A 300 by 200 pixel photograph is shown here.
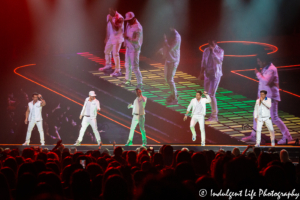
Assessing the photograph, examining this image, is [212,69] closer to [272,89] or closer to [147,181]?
[272,89]

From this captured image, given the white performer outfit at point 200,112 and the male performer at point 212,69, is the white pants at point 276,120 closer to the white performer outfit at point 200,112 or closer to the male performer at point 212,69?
the male performer at point 212,69

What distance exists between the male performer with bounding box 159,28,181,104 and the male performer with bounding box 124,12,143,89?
2.51ft

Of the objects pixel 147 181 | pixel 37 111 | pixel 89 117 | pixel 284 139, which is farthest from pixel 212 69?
pixel 147 181

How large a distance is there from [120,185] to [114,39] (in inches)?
360

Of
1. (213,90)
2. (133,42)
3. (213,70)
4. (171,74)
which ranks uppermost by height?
(133,42)

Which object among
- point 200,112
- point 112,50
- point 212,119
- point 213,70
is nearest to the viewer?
point 200,112

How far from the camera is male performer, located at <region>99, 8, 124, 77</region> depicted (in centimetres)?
1085

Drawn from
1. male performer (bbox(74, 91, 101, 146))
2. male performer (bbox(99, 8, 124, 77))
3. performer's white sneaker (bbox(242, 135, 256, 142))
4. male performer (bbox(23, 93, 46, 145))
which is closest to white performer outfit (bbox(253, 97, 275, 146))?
performer's white sneaker (bbox(242, 135, 256, 142))

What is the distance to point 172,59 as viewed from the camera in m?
10.5

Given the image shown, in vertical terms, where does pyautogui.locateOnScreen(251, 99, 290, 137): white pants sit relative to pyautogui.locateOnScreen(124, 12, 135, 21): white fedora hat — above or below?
below

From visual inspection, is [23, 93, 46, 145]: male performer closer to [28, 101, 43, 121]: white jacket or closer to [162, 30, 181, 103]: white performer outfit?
[28, 101, 43, 121]: white jacket

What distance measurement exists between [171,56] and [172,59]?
100 mm

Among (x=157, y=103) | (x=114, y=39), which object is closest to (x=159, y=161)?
(x=157, y=103)

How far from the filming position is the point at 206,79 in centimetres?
1055
